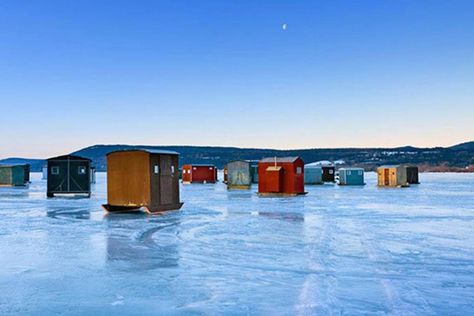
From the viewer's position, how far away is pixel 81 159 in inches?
1283

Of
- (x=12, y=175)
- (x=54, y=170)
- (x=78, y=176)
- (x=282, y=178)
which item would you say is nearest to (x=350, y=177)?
(x=282, y=178)

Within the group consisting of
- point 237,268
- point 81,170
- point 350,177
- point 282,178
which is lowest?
point 237,268

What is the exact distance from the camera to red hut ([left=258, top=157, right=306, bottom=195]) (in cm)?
3225

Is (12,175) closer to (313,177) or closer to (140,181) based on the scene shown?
(313,177)

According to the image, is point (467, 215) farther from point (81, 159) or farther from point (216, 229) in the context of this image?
point (81, 159)

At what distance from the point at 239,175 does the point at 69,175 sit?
58.5 feet

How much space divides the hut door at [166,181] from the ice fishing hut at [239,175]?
24.7 meters

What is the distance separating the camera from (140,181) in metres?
19.3

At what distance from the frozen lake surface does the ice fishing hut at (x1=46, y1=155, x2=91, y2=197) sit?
1708 cm

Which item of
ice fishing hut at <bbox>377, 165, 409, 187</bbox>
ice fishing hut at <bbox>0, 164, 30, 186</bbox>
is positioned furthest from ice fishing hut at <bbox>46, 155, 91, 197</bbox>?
ice fishing hut at <bbox>377, 165, 409, 187</bbox>

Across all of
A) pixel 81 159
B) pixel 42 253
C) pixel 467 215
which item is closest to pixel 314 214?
pixel 467 215

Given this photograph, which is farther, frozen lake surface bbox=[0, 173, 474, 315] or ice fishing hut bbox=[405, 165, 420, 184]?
ice fishing hut bbox=[405, 165, 420, 184]

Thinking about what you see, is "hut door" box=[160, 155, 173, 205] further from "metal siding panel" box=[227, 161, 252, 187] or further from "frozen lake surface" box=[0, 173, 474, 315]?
"metal siding panel" box=[227, 161, 252, 187]

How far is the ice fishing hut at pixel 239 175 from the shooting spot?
45319 mm
